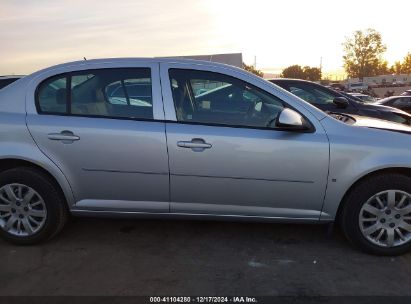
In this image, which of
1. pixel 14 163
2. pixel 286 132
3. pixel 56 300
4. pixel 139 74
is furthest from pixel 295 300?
pixel 14 163

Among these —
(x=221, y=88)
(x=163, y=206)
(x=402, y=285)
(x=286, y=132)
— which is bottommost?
(x=402, y=285)

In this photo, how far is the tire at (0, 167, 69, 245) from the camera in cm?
382

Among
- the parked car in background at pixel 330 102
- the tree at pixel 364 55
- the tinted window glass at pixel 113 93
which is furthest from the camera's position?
the tree at pixel 364 55

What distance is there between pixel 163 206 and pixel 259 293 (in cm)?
115

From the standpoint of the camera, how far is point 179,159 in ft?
11.9

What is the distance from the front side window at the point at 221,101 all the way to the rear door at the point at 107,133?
0.21 meters

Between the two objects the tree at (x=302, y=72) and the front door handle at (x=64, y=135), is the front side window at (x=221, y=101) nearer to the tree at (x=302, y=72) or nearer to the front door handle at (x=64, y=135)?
the front door handle at (x=64, y=135)

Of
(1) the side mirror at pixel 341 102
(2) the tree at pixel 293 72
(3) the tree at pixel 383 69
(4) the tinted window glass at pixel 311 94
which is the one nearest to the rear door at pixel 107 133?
(1) the side mirror at pixel 341 102

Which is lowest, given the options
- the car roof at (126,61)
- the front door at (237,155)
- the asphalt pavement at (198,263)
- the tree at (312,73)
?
the asphalt pavement at (198,263)

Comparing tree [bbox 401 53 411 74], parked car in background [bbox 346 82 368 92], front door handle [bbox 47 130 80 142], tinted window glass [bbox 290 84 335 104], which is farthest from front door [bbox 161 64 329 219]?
tree [bbox 401 53 411 74]

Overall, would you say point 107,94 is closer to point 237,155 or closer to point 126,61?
point 126,61

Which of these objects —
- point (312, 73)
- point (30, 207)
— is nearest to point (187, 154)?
point (30, 207)

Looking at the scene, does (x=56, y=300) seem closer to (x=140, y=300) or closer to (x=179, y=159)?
(x=140, y=300)

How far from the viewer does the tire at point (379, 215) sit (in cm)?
363
